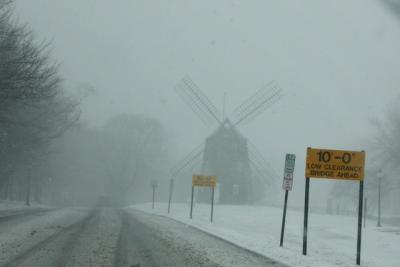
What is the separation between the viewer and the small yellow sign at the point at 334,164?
594 inches

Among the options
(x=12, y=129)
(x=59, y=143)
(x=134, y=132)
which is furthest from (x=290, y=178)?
(x=134, y=132)

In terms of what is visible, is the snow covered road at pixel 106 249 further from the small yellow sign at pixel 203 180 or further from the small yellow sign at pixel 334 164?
the small yellow sign at pixel 203 180

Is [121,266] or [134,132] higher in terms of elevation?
[134,132]

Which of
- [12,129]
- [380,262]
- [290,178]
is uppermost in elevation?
[12,129]

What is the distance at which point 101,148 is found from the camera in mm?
99500

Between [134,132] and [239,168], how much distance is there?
41.6 meters

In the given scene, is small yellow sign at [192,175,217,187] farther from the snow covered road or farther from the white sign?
the snow covered road

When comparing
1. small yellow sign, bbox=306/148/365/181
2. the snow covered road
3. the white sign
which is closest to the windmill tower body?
the white sign

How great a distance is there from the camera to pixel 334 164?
602 inches

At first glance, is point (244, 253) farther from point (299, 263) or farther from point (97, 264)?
point (97, 264)

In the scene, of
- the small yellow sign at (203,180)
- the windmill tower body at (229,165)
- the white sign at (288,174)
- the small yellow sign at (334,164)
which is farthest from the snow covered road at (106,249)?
the windmill tower body at (229,165)

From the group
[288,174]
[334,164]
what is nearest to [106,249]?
[334,164]

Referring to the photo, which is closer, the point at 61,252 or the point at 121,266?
the point at 121,266

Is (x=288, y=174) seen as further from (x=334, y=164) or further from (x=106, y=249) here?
(x=106, y=249)
